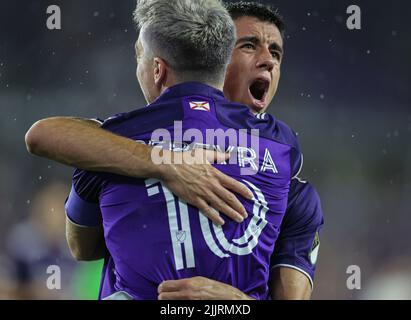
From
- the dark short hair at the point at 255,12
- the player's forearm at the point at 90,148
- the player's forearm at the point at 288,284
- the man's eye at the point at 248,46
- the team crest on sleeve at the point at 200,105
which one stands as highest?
the dark short hair at the point at 255,12

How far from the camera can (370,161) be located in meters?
6.53

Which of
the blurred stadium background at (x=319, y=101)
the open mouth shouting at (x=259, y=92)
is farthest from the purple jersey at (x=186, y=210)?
the blurred stadium background at (x=319, y=101)

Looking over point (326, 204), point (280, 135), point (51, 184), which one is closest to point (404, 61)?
point (326, 204)

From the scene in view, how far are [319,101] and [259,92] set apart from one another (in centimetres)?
376

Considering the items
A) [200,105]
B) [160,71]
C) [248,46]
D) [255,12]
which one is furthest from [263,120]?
[255,12]

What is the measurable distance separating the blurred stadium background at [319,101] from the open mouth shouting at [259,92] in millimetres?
3424

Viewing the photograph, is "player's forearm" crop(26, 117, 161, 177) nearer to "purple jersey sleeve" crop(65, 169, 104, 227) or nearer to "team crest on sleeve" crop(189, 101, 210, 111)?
"purple jersey sleeve" crop(65, 169, 104, 227)

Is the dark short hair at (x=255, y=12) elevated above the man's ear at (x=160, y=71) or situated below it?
above

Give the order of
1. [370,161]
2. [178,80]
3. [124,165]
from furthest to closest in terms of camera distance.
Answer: [370,161]
[178,80]
[124,165]

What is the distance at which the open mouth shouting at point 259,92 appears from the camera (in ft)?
9.30

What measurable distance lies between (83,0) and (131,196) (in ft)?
16.0

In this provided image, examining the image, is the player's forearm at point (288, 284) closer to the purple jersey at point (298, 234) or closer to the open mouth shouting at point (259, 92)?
the purple jersey at point (298, 234)

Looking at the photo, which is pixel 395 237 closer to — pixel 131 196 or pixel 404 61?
pixel 404 61

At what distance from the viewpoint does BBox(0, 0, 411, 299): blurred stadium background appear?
20.5 ft
